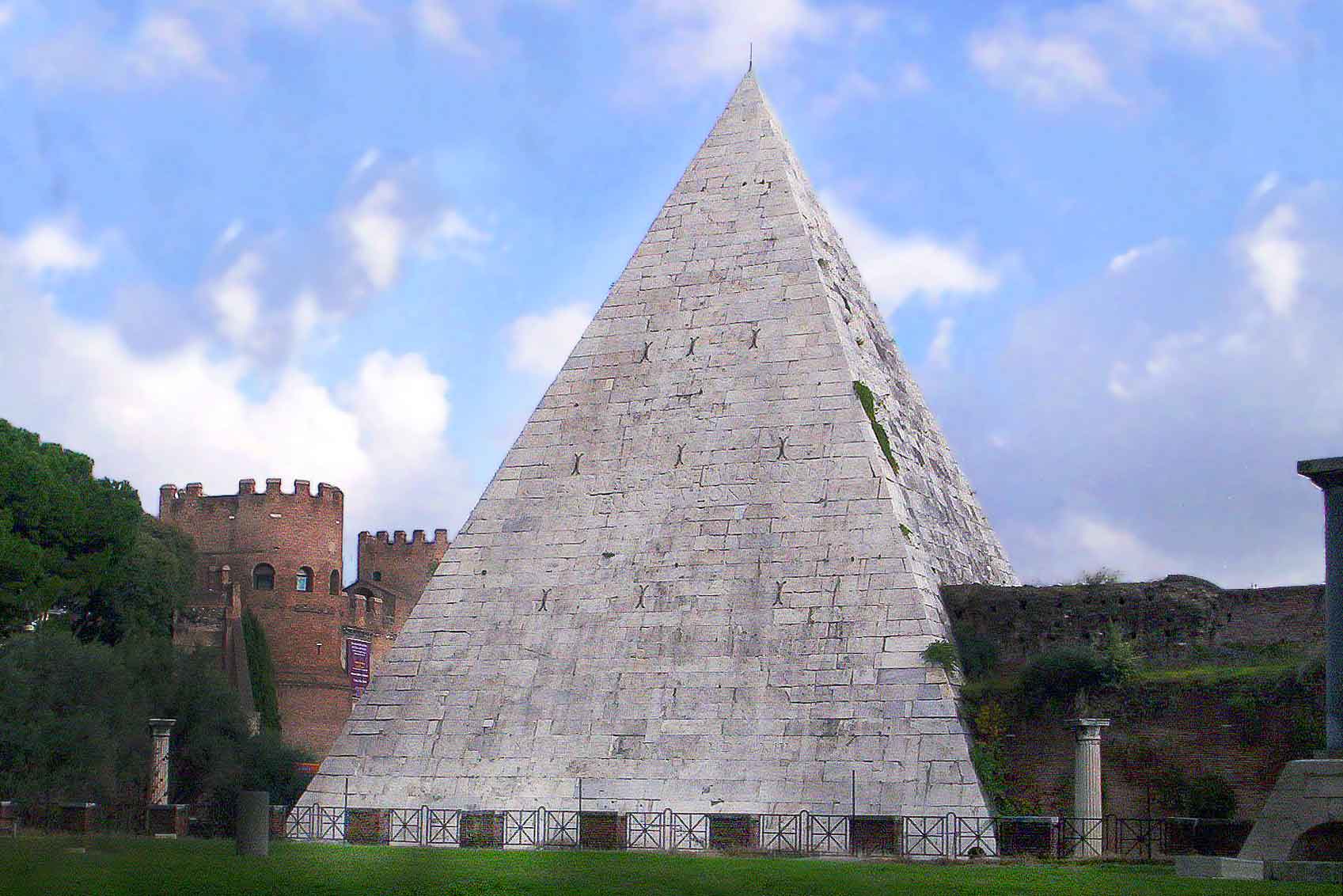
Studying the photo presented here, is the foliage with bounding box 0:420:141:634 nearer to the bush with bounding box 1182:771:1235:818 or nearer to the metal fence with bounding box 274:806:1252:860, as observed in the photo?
the metal fence with bounding box 274:806:1252:860

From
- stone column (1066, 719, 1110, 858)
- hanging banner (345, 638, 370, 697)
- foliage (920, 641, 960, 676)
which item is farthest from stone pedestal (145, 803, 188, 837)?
hanging banner (345, 638, 370, 697)

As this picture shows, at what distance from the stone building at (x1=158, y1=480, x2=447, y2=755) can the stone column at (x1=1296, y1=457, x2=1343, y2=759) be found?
139ft

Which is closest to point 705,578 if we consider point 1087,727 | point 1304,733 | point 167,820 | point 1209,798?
point 1087,727

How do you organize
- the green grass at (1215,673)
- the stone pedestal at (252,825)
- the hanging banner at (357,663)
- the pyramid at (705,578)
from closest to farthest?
the stone pedestal at (252,825) → the green grass at (1215,673) → the pyramid at (705,578) → the hanging banner at (357,663)

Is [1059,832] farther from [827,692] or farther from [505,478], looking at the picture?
[505,478]

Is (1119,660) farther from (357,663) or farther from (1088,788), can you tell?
(357,663)

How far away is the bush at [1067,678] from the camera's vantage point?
25281mm

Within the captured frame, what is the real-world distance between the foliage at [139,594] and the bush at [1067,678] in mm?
26329

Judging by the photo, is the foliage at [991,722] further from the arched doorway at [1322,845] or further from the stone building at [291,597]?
the stone building at [291,597]

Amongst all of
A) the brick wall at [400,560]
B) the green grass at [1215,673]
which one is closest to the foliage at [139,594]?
the brick wall at [400,560]

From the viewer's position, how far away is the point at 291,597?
6012cm

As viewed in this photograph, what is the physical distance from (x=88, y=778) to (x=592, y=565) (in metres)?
12.2

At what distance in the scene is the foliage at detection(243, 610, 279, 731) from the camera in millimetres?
54344

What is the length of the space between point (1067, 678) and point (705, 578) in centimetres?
511
